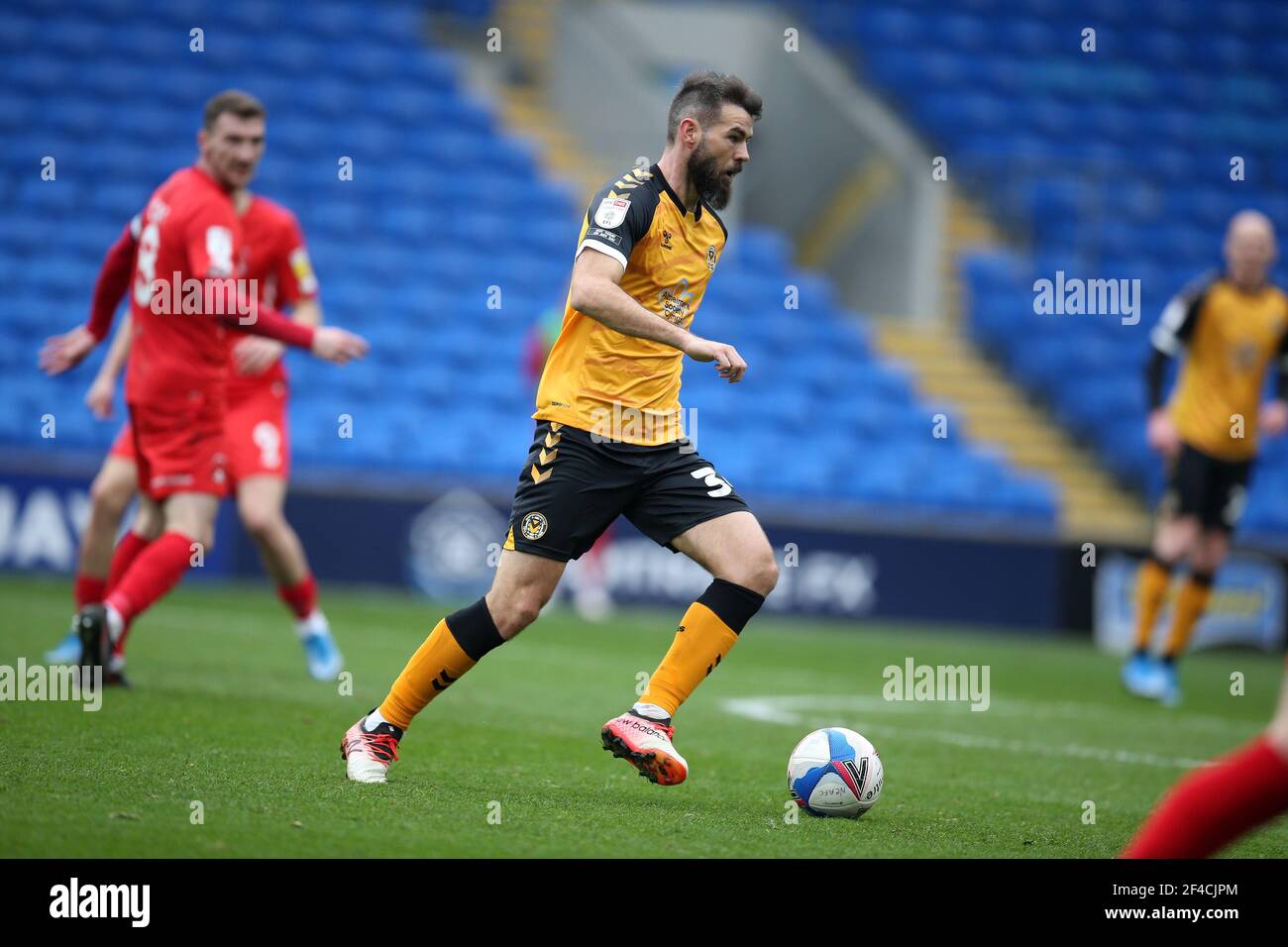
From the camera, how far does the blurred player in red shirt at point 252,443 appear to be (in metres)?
7.45

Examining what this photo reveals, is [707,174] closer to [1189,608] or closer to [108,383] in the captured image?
[108,383]

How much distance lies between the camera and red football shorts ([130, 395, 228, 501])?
6996mm

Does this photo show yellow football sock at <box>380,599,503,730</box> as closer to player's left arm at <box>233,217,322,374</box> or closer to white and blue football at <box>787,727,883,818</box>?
white and blue football at <box>787,727,883,818</box>

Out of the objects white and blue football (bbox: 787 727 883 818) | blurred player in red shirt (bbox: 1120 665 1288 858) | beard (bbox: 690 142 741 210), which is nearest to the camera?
blurred player in red shirt (bbox: 1120 665 1288 858)

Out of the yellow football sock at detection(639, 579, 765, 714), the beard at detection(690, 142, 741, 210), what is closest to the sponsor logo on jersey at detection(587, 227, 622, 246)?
the beard at detection(690, 142, 741, 210)

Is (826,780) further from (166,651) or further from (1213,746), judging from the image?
(166,651)

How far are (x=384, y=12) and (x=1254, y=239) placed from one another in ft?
39.5

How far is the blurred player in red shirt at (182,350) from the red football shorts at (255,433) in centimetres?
55

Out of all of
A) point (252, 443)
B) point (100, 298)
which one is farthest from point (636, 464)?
point (100, 298)

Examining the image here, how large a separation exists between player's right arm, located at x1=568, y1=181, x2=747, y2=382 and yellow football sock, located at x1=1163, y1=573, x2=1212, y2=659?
19.4 feet

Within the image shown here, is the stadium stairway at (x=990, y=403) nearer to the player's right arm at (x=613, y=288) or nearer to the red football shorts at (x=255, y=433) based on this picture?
the red football shorts at (x=255, y=433)

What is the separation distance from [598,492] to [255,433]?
3077mm

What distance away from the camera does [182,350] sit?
23.0ft

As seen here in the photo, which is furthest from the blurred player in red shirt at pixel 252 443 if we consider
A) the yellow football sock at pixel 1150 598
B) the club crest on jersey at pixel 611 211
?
the yellow football sock at pixel 1150 598
